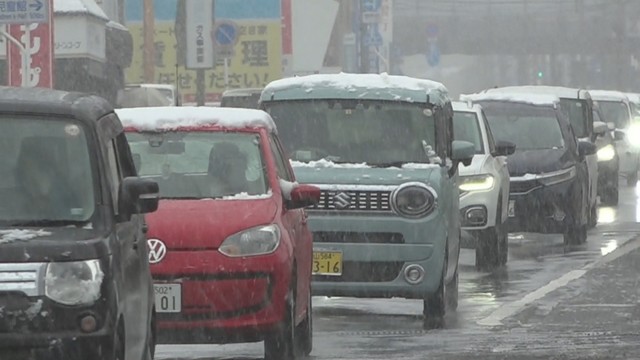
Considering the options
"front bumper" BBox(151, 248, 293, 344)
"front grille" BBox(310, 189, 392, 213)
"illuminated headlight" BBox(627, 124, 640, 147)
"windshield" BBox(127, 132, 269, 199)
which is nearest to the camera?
"front bumper" BBox(151, 248, 293, 344)

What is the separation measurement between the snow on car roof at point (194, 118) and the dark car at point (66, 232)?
3.04 m

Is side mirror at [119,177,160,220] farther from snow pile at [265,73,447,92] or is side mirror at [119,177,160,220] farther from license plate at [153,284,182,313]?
snow pile at [265,73,447,92]

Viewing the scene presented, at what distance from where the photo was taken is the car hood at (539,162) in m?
20.5

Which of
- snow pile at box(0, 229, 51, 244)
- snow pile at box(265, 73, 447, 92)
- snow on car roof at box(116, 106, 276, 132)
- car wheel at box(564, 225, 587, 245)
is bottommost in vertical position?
car wheel at box(564, 225, 587, 245)

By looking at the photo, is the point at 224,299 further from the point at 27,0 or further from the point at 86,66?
the point at 86,66

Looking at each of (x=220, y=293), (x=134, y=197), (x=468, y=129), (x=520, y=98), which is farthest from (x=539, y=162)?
(x=134, y=197)

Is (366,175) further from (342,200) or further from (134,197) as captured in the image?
(134,197)

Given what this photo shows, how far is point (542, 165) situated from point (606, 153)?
8.34 m

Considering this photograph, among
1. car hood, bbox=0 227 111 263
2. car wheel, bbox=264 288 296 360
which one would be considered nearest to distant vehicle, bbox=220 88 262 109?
car wheel, bbox=264 288 296 360

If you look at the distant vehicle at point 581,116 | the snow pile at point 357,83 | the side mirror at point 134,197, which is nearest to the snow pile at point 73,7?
the distant vehicle at point 581,116

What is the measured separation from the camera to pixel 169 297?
1034cm

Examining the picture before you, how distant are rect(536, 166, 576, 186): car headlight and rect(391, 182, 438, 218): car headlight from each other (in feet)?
24.9

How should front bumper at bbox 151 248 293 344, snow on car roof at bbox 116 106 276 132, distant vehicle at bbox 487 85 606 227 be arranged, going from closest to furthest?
front bumper at bbox 151 248 293 344
snow on car roof at bbox 116 106 276 132
distant vehicle at bbox 487 85 606 227

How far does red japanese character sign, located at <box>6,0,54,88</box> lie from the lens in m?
26.1
